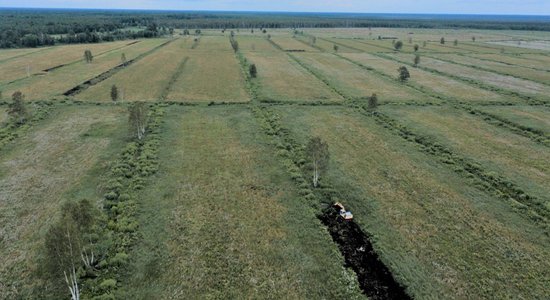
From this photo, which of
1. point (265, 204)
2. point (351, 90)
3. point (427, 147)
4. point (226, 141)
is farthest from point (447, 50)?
point (265, 204)

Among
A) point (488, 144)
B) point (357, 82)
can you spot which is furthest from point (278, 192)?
point (357, 82)

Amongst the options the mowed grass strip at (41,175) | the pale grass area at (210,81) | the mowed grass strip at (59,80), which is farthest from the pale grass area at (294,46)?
the mowed grass strip at (41,175)

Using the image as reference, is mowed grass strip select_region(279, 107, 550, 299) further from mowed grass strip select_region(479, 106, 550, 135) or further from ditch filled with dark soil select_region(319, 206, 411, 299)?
mowed grass strip select_region(479, 106, 550, 135)

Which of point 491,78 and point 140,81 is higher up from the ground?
point 140,81

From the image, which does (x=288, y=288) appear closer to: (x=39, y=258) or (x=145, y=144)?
(x=39, y=258)

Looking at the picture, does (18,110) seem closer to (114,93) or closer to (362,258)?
(114,93)

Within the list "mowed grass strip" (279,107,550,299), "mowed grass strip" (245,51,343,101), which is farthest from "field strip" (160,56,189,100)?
"mowed grass strip" (279,107,550,299)
